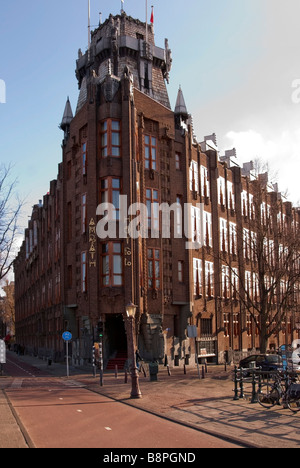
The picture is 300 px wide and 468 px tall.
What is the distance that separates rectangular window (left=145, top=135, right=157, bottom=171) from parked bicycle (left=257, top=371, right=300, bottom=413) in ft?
78.2

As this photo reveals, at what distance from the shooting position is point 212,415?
16.6m

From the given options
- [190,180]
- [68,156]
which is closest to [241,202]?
[190,180]

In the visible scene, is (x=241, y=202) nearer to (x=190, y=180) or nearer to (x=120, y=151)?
(x=190, y=180)

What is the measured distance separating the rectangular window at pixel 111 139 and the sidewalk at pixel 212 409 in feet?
53.0

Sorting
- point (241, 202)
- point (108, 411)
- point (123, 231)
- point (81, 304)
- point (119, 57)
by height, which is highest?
point (119, 57)

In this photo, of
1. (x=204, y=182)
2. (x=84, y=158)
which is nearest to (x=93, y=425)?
(x=84, y=158)

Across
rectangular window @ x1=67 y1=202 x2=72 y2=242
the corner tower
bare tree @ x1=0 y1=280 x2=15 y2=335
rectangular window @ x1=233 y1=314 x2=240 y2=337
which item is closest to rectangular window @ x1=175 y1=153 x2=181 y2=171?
the corner tower

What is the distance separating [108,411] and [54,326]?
36988 mm

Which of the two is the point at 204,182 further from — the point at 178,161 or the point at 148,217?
the point at 148,217

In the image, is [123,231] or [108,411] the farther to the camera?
[123,231]

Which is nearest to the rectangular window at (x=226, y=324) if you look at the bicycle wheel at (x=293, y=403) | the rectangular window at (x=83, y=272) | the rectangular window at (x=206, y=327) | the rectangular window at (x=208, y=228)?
the rectangular window at (x=206, y=327)

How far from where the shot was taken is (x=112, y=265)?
1430 inches

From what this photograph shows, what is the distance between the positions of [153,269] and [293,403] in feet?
72.2

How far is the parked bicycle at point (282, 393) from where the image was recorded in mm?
17250
